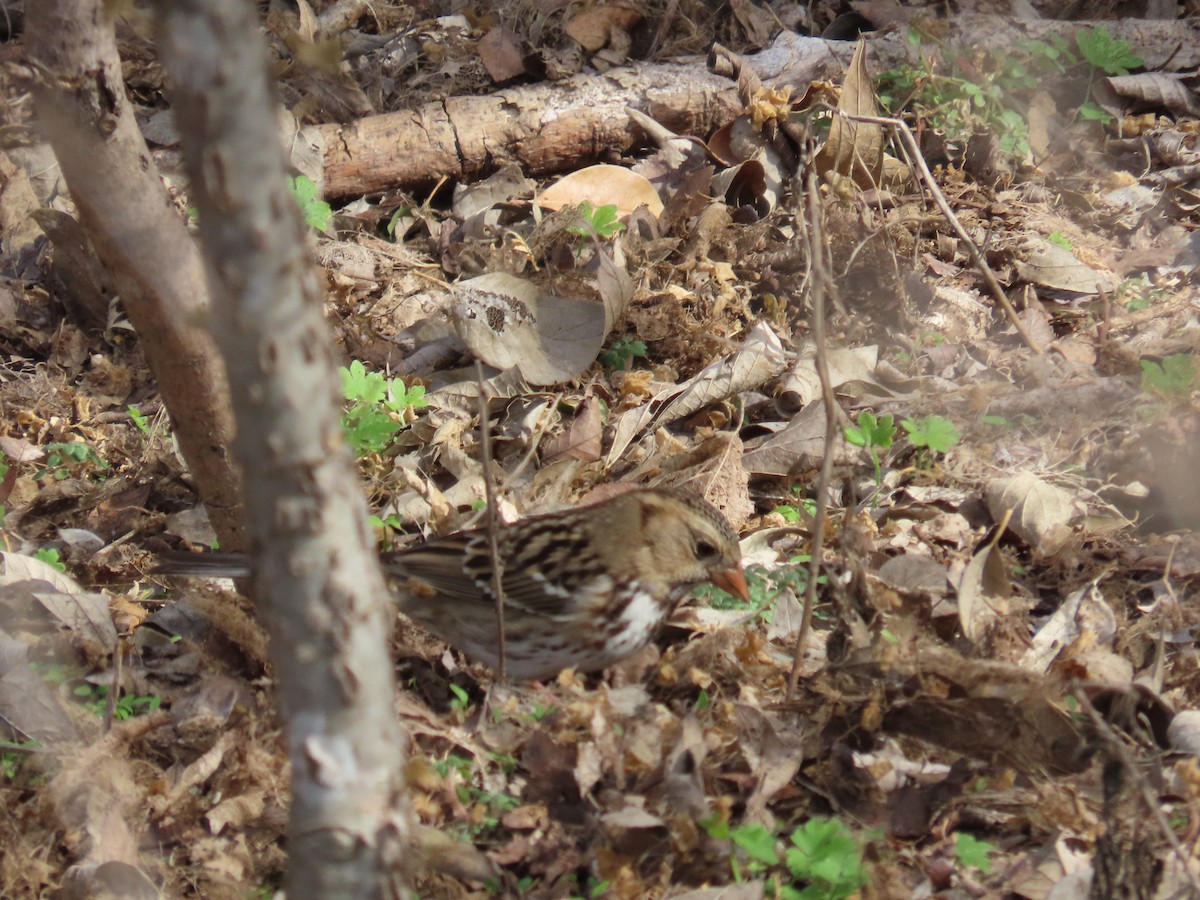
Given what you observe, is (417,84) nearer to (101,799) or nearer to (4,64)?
(4,64)

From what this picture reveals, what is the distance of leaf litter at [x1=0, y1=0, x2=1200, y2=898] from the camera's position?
121 inches

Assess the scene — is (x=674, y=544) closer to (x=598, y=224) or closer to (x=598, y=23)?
(x=598, y=224)

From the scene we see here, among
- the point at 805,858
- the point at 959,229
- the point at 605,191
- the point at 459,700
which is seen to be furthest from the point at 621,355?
the point at 805,858

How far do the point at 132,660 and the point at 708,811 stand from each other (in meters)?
2.10

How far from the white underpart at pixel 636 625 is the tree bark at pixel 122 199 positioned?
1.39 meters

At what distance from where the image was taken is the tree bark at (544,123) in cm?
635

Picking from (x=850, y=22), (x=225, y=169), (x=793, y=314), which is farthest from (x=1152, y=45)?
(x=225, y=169)

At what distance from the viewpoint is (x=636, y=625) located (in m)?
3.88

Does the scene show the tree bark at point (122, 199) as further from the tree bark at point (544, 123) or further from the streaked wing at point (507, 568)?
the tree bark at point (544, 123)

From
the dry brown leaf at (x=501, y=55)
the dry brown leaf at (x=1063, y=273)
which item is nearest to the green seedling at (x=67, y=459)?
the dry brown leaf at (x=501, y=55)

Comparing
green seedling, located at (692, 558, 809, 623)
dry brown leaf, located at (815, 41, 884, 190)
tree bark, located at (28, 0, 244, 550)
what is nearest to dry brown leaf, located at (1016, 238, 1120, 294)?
dry brown leaf, located at (815, 41, 884, 190)

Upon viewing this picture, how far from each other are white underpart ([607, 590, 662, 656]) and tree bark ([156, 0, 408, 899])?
1.78 m

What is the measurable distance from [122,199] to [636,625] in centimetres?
199

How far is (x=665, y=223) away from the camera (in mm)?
6023
